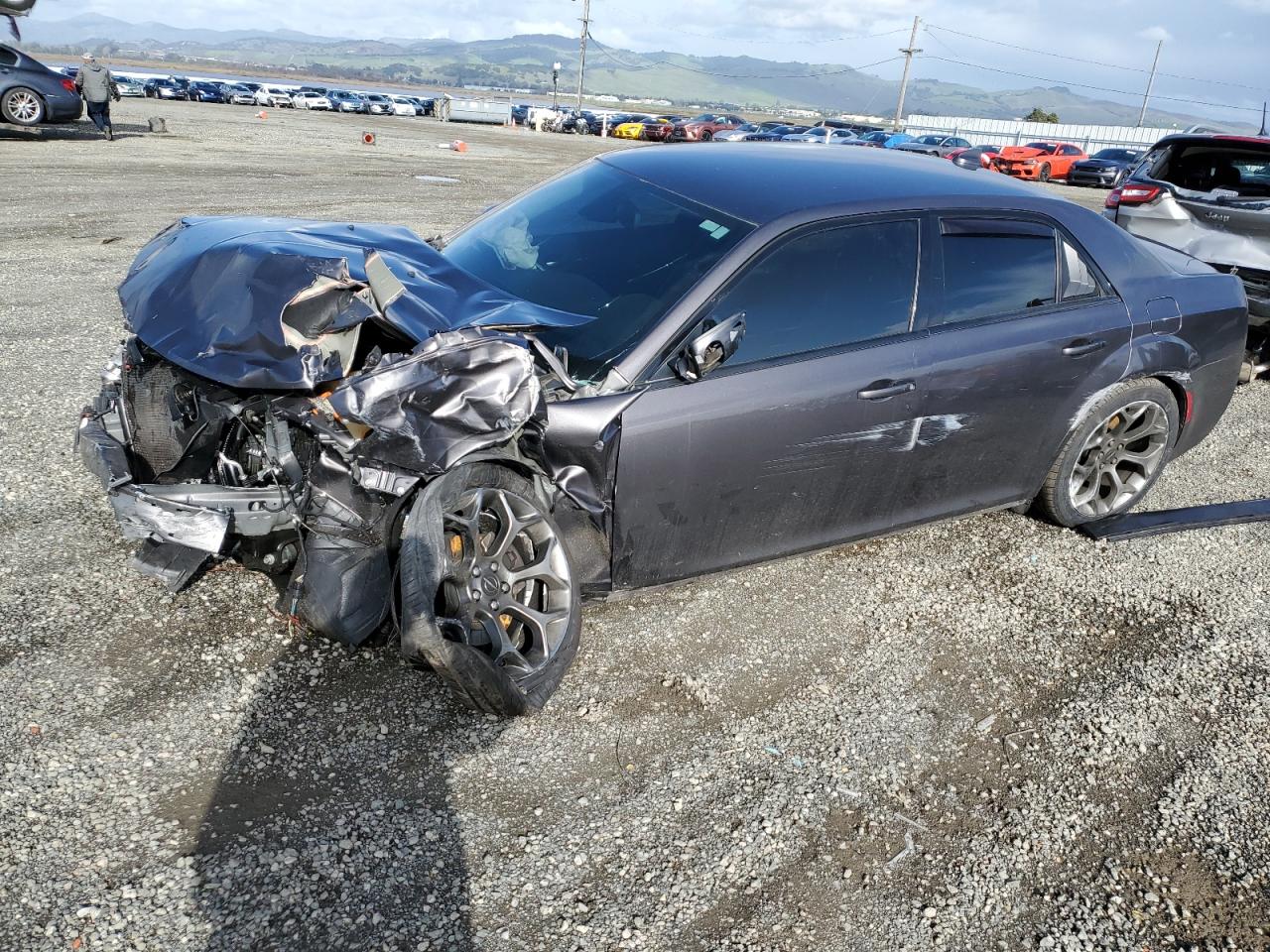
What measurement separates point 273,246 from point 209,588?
4.36 feet

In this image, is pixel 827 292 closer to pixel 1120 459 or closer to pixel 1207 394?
pixel 1120 459

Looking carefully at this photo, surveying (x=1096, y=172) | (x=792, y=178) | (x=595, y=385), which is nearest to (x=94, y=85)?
(x=792, y=178)

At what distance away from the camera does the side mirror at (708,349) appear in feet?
10.1

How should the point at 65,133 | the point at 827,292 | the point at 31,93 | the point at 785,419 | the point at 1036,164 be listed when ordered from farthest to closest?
1. the point at 1036,164
2. the point at 65,133
3. the point at 31,93
4. the point at 827,292
5. the point at 785,419

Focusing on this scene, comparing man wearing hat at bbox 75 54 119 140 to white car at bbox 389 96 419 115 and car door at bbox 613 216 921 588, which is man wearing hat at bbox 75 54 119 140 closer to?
car door at bbox 613 216 921 588

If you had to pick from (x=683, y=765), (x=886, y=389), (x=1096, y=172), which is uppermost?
(x=886, y=389)

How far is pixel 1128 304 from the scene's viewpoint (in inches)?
167

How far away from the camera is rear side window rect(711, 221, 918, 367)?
10.9 ft

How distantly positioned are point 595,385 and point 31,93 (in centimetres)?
1839

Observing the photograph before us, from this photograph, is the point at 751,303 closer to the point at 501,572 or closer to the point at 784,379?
the point at 784,379

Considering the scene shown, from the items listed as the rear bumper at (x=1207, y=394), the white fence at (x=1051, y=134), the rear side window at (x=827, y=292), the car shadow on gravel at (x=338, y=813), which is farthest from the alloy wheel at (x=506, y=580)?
the white fence at (x=1051, y=134)

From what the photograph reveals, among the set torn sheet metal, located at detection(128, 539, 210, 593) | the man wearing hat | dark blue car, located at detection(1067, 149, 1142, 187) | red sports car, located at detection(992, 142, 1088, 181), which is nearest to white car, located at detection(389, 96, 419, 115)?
red sports car, located at detection(992, 142, 1088, 181)

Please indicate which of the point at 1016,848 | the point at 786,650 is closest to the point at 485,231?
the point at 786,650

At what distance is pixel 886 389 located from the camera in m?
3.51
